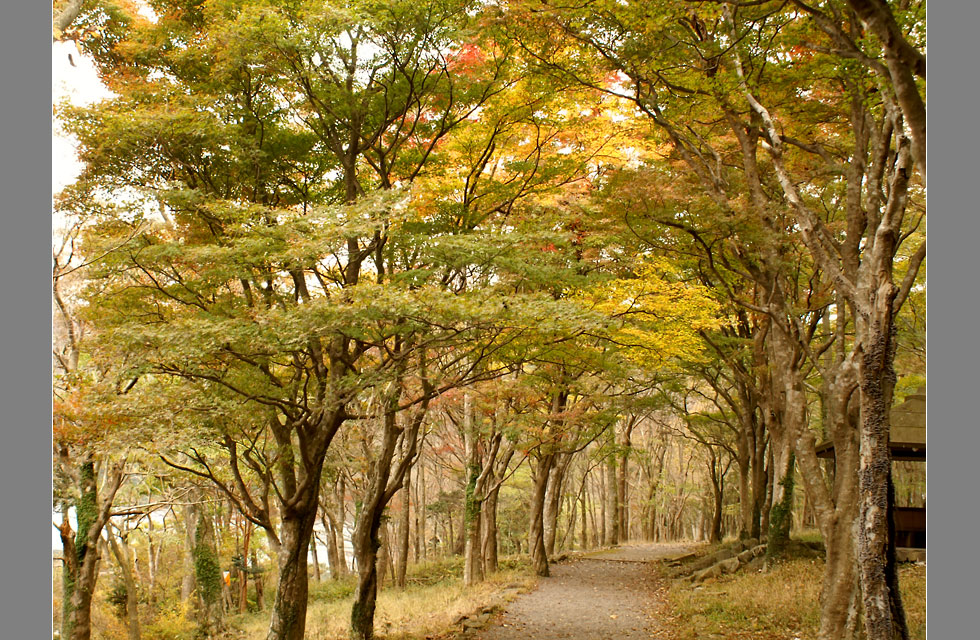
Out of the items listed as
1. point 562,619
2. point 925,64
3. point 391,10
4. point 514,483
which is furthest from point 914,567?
point 514,483

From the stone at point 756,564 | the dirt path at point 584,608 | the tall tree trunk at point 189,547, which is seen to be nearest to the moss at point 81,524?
the tall tree trunk at point 189,547

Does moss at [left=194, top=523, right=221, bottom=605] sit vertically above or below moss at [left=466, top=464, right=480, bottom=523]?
below

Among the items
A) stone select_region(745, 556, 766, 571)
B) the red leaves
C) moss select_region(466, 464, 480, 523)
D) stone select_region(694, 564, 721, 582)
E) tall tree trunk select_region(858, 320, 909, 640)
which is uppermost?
the red leaves

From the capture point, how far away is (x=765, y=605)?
9.00 metres

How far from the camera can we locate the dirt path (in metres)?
9.12

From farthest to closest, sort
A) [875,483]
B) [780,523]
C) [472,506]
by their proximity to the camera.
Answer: [472,506] < [780,523] < [875,483]

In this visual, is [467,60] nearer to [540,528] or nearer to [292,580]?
[292,580]

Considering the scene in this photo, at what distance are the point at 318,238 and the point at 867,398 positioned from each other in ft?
17.2

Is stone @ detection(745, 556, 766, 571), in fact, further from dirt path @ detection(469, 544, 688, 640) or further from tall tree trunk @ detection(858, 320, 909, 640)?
tall tree trunk @ detection(858, 320, 909, 640)

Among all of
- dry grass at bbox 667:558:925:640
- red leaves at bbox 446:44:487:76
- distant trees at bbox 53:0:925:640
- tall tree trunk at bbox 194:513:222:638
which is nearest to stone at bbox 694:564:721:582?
dry grass at bbox 667:558:925:640

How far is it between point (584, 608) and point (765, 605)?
322 cm

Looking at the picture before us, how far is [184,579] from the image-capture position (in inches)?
709

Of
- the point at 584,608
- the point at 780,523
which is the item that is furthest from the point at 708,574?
the point at 584,608

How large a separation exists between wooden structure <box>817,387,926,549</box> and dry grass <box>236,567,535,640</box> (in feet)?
24.6
